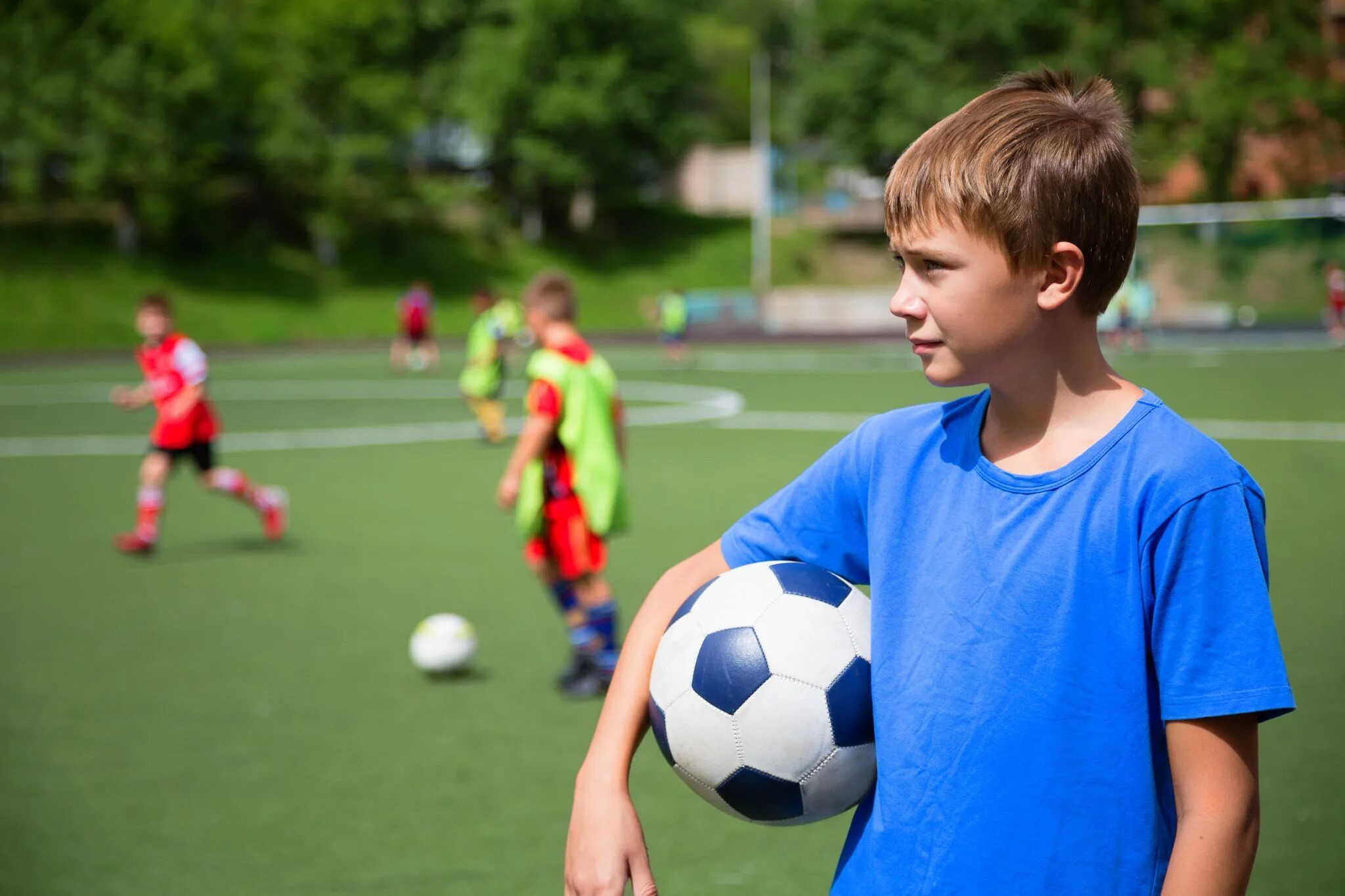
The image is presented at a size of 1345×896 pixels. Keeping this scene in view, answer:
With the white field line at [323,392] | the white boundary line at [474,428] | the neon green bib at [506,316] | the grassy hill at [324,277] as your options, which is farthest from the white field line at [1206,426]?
the grassy hill at [324,277]

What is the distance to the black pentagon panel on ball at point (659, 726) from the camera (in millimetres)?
2043

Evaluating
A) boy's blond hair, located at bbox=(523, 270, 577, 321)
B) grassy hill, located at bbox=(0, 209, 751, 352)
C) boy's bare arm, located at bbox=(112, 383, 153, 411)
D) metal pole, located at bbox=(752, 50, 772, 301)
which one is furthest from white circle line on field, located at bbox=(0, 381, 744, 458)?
A: metal pole, located at bbox=(752, 50, 772, 301)

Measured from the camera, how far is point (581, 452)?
6.82 metres

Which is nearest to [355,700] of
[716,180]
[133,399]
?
[133,399]

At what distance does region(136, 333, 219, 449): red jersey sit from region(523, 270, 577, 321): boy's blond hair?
3991mm

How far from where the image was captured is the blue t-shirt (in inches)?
63.6

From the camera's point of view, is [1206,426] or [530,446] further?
[1206,426]

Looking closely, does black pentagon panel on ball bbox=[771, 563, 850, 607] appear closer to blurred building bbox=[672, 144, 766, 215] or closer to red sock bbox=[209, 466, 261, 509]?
red sock bbox=[209, 466, 261, 509]

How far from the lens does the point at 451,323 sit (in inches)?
1785

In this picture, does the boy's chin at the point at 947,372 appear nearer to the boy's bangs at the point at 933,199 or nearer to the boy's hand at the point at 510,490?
the boy's bangs at the point at 933,199

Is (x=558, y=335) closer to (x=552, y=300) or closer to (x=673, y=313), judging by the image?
(x=552, y=300)

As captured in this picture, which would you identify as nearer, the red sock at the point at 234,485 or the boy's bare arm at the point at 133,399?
the red sock at the point at 234,485

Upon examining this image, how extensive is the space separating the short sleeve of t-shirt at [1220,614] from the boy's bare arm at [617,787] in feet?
2.29

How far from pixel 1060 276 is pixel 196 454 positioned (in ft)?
31.8
